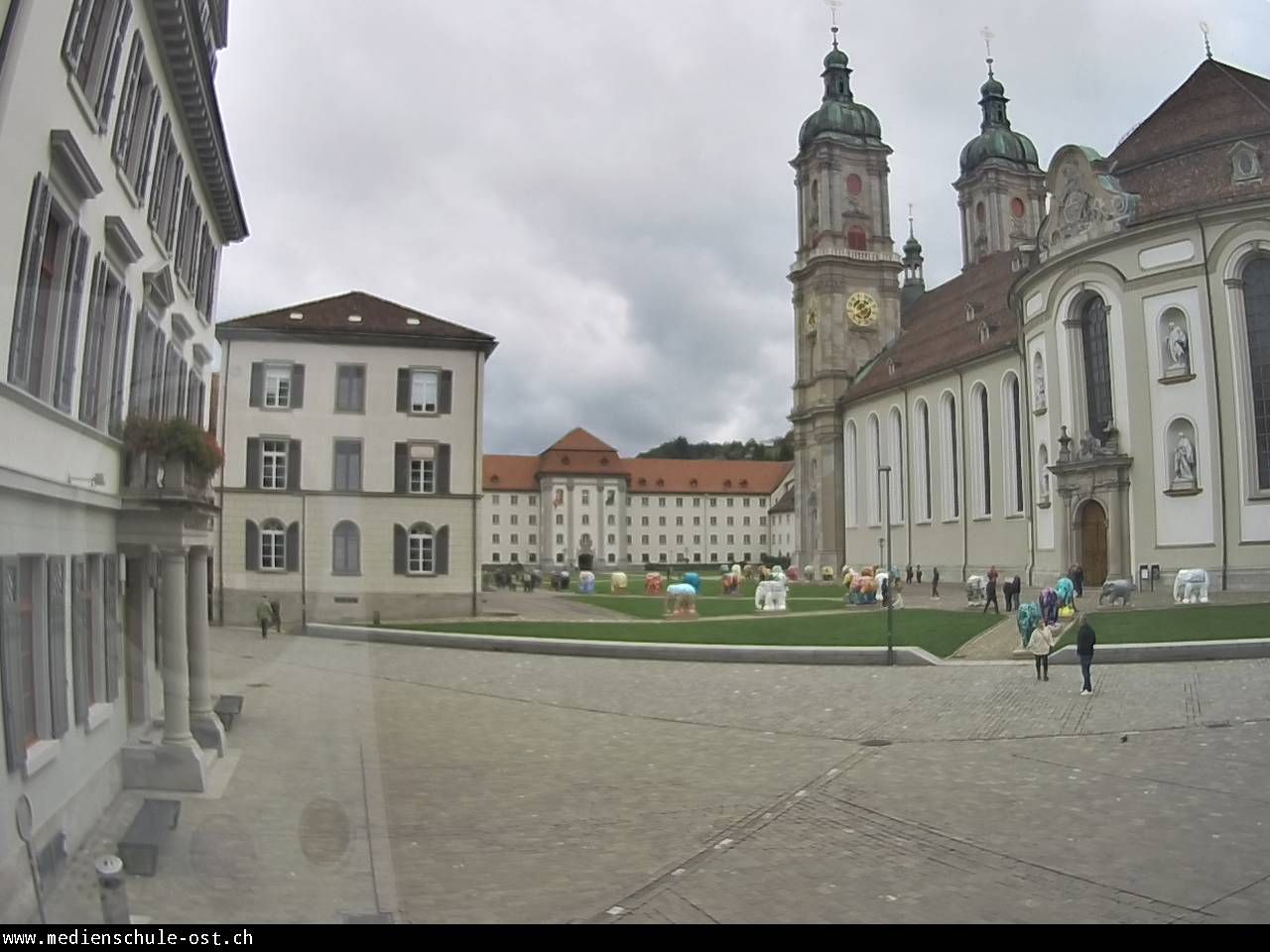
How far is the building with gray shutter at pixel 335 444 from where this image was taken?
9.83m

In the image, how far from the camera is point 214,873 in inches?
296

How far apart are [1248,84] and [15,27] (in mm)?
43239

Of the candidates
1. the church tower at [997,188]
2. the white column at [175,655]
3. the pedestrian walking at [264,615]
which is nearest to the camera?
the white column at [175,655]

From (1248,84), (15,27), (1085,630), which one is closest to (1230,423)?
(1248,84)

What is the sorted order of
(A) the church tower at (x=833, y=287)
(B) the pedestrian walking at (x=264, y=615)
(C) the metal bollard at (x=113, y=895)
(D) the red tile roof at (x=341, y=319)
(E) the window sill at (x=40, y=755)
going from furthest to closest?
(A) the church tower at (x=833, y=287) < (B) the pedestrian walking at (x=264, y=615) < (D) the red tile roof at (x=341, y=319) < (E) the window sill at (x=40, y=755) < (C) the metal bollard at (x=113, y=895)

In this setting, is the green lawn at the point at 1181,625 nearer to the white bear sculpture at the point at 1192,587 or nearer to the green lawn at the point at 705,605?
the white bear sculpture at the point at 1192,587

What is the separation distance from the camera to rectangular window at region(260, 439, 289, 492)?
33.3ft

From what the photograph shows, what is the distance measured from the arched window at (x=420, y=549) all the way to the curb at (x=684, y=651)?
629cm

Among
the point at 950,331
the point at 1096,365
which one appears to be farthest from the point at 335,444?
the point at 950,331

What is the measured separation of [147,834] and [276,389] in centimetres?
382

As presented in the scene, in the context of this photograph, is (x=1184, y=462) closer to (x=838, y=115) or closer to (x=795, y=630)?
(x=795, y=630)

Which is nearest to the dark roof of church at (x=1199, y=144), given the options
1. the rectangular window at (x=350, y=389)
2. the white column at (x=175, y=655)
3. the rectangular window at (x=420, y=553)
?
the rectangular window at (x=420, y=553)

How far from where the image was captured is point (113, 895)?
5.20m
